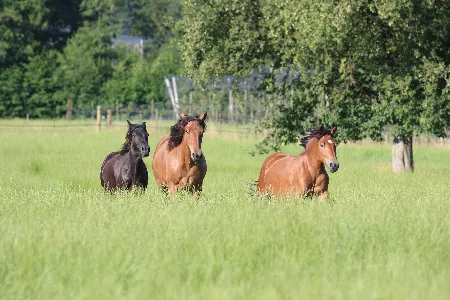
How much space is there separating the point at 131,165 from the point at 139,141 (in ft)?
1.40

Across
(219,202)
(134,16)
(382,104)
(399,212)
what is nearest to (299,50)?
(382,104)

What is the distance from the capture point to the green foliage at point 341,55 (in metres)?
23.9

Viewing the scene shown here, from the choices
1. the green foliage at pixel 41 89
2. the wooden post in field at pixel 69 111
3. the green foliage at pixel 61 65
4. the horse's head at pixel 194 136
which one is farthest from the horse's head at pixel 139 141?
the green foliage at pixel 41 89

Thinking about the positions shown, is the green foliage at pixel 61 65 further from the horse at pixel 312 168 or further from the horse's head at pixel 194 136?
the horse at pixel 312 168

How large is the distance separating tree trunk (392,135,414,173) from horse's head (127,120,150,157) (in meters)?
14.3

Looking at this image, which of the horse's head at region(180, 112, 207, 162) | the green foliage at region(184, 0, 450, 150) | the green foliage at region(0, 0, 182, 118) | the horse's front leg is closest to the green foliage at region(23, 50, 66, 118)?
the green foliage at region(0, 0, 182, 118)

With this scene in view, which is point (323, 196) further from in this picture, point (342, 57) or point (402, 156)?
point (402, 156)

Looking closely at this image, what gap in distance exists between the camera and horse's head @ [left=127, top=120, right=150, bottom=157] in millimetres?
15531

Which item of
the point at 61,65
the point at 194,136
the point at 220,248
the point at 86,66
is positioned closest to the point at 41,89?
the point at 61,65

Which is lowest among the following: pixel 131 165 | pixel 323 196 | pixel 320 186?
pixel 323 196

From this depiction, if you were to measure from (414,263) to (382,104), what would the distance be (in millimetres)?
16886

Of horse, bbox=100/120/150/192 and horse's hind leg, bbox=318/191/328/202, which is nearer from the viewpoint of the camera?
horse's hind leg, bbox=318/191/328/202

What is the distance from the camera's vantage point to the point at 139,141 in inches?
619

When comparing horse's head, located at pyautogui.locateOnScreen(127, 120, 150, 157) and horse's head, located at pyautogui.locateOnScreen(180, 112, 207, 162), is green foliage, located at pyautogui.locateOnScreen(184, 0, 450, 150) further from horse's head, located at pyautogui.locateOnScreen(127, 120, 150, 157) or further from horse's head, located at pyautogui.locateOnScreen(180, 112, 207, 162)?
horse's head, located at pyautogui.locateOnScreen(180, 112, 207, 162)
